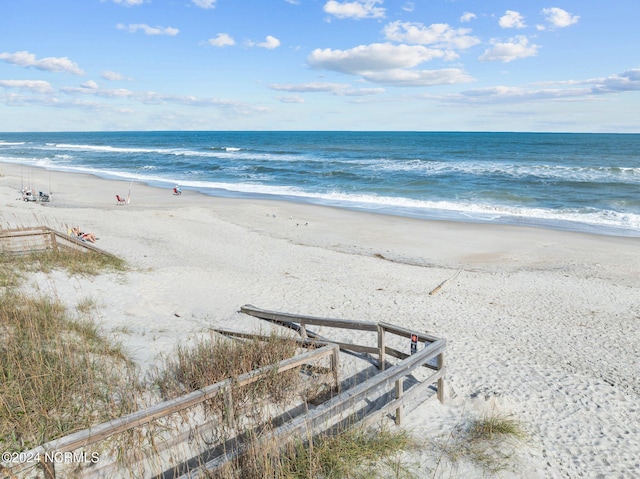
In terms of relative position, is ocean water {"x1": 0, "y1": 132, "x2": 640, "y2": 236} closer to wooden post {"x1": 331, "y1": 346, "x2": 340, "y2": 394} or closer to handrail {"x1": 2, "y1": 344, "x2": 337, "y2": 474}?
wooden post {"x1": 331, "y1": 346, "x2": 340, "y2": 394}

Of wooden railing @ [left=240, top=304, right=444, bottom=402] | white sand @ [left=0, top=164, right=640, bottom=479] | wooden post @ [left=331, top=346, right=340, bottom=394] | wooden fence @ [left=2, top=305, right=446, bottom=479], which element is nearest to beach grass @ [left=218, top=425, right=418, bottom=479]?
wooden fence @ [left=2, top=305, right=446, bottom=479]

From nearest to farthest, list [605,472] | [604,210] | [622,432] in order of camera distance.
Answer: [605,472], [622,432], [604,210]

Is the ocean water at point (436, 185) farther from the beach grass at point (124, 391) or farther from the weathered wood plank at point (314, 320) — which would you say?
the beach grass at point (124, 391)

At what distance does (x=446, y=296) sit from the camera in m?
12.1

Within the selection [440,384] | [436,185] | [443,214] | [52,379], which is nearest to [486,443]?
[440,384]

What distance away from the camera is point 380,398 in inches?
260

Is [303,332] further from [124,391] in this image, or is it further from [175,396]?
[124,391]

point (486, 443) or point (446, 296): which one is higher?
point (486, 443)

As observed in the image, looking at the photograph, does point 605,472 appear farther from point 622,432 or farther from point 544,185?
point 544,185

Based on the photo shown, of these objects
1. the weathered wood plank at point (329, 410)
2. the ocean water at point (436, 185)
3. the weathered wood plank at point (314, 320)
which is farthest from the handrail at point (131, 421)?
the ocean water at point (436, 185)

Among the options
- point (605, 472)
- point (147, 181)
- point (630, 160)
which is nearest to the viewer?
point (605, 472)

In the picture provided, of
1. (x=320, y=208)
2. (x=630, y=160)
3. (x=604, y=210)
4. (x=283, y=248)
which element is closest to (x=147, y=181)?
(x=320, y=208)

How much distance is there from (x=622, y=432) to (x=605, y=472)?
3.77ft

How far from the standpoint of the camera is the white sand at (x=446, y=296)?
632 centimetres
